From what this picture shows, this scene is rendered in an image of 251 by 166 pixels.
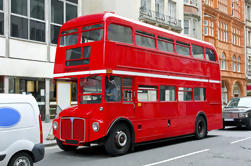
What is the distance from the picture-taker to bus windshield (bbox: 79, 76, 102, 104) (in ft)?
32.0

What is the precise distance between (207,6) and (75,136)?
108 feet

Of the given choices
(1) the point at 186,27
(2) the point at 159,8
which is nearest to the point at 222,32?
(1) the point at 186,27

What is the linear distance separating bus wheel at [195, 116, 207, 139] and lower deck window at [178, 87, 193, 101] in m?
1.09

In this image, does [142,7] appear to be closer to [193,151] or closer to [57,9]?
[57,9]

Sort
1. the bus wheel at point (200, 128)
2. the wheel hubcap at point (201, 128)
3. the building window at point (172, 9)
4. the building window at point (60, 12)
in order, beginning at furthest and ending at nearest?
the building window at point (172, 9)
the building window at point (60, 12)
the wheel hubcap at point (201, 128)
the bus wheel at point (200, 128)

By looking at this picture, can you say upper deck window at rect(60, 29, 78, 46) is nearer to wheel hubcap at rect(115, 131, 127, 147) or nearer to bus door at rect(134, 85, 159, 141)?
bus door at rect(134, 85, 159, 141)

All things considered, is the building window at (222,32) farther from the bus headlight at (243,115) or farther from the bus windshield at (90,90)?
the bus windshield at (90,90)

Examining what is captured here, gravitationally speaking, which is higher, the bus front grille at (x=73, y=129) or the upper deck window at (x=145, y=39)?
the upper deck window at (x=145, y=39)

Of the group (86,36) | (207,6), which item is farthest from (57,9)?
(207,6)

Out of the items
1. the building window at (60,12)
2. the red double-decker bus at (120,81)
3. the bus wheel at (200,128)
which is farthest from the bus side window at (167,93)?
the building window at (60,12)

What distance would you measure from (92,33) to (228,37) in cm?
3797

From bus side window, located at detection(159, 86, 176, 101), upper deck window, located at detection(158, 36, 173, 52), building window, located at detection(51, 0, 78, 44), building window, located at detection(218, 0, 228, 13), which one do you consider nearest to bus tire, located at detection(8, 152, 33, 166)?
bus side window, located at detection(159, 86, 176, 101)

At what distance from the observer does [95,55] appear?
9844 mm

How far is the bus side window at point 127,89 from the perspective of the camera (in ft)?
34.0
